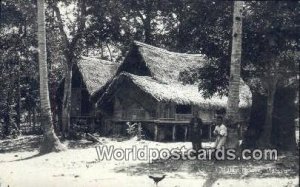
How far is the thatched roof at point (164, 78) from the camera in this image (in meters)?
24.3

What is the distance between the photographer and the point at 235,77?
14266 mm

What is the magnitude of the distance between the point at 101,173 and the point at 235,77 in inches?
200

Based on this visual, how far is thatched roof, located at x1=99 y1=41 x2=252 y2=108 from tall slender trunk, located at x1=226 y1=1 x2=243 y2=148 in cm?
872

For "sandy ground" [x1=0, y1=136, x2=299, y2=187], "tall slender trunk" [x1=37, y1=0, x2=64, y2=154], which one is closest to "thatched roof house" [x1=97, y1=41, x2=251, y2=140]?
"tall slender trunk" [x1=37, y1=0, x2=64, y2=154]

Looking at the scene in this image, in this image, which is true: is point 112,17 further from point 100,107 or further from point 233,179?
point 233,179

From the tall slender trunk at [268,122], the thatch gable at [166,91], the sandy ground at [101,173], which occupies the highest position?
the thatch gable at [166,91]

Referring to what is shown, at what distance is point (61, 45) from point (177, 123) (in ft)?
25.8

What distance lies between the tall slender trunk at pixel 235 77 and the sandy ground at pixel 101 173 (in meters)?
1.22

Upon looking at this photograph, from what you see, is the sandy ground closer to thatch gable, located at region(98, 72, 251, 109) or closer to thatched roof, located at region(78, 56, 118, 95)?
thatch gable, located at region(98, 72, 251, 109)

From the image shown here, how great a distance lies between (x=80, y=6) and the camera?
25.0 metres

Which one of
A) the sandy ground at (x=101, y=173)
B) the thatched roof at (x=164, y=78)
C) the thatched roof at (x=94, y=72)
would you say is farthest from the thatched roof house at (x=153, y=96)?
the sandy ground at (x=101, y=173)

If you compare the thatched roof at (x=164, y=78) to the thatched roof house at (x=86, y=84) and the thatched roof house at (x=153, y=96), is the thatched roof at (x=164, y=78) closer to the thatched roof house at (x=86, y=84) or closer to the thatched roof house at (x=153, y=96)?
the thatched roof house at (x=153, y=96)

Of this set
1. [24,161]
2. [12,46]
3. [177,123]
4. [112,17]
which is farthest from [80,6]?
[24,161]

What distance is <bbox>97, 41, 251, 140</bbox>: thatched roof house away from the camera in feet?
80.8
